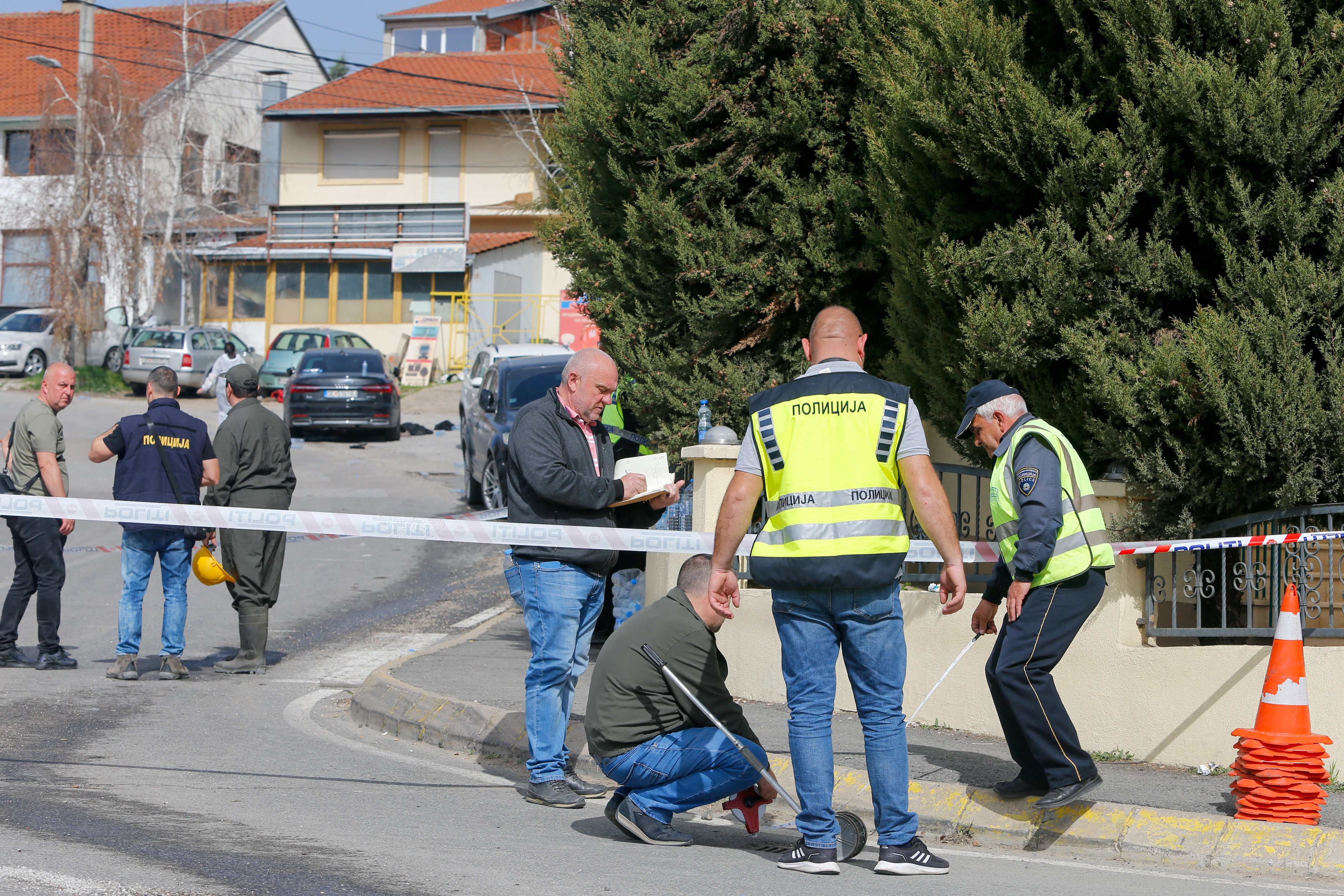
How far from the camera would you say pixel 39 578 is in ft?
30.4

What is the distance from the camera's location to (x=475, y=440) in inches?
689

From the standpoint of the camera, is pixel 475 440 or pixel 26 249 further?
pixel 26 249

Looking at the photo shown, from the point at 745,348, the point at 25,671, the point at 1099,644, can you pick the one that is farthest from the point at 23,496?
the point at 1099,644

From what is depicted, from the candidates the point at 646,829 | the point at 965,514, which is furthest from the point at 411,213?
the point at 646,829

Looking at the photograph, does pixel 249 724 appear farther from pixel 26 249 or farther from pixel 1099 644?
pixel 26 249

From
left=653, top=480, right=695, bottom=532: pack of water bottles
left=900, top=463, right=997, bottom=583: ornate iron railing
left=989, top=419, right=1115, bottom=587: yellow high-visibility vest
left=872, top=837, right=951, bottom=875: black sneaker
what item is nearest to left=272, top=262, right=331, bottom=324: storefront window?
left=653, top=480, right=695, bottom=532: pack of water bottles

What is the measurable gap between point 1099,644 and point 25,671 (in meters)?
6.87

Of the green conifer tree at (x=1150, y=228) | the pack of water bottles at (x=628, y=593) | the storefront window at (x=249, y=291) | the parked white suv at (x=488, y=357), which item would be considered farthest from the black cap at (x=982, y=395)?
the storefront window at (x=249, y=291)

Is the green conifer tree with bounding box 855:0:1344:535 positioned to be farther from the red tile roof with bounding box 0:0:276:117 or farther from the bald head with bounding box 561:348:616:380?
the red tile roof with bounding box 0:0:276:117

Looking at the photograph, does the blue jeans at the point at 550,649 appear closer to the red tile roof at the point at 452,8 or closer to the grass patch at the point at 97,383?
the grass patch at the point at 97,383

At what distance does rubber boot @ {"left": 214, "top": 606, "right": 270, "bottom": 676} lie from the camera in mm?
9477

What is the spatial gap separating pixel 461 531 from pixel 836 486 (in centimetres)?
215

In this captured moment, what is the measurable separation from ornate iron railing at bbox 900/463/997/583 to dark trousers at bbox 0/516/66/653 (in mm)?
5684

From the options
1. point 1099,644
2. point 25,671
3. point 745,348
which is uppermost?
point 745,348
